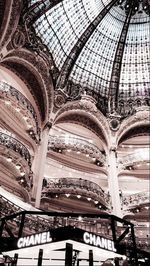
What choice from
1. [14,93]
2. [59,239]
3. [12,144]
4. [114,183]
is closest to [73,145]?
[114,183]

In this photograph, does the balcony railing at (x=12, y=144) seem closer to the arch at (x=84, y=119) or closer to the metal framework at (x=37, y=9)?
the arch at (x=84, y=119)

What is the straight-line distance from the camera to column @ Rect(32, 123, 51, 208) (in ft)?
56.5

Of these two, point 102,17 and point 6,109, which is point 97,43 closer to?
point 102,17

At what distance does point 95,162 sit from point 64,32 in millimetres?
11596

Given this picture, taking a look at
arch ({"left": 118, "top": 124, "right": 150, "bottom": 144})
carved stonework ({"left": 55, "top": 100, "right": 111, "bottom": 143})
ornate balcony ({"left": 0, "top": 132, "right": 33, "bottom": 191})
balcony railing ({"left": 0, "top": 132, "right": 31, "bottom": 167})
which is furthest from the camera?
arch ({"left": 118, "top": 124, "right": 150, "bottom": 144})

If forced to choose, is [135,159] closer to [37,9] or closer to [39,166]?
[39,166]

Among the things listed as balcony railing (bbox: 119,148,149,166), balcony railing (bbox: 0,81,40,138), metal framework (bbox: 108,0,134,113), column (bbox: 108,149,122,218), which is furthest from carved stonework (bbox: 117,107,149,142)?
balcony railing (bbox: 0,81,40,138)

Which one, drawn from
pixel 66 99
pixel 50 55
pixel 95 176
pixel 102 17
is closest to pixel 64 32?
pixel 50 55

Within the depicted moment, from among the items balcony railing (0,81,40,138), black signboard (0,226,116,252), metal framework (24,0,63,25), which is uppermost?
metal framework (24,0,63,25)

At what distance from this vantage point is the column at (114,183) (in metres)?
20.4

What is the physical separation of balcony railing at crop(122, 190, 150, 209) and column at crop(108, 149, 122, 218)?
982mm

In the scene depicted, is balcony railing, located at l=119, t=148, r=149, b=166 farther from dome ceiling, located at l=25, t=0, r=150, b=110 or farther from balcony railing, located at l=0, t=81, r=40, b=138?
balcony railing, located at l=0, t=81, r=40, b=138

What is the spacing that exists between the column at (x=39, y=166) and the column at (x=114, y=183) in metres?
6.13

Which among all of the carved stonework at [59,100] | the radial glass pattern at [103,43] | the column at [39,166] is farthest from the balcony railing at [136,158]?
the column at [39,166]
